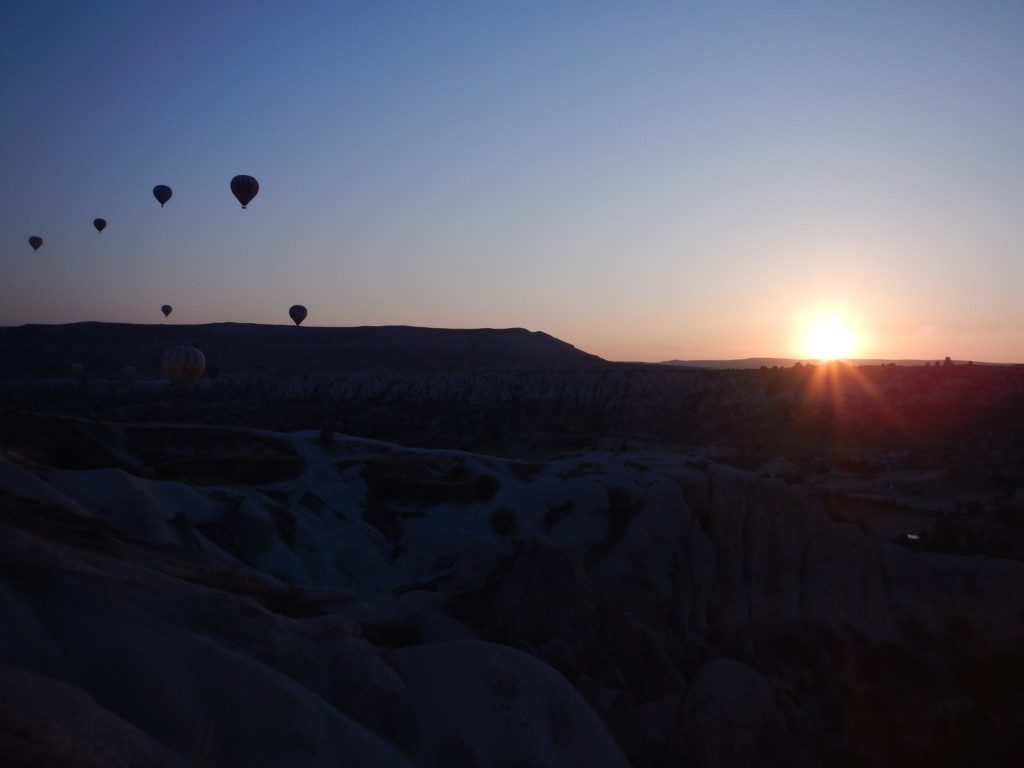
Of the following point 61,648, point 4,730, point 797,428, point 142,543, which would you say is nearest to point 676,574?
point 142,543

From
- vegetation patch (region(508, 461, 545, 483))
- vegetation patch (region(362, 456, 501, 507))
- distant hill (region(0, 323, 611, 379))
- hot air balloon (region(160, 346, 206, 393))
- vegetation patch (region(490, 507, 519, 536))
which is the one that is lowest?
vegetation patch (region(490, 507, 519, 536))

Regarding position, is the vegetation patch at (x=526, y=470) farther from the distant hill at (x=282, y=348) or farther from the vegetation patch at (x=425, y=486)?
the distant hill at (x=282, y=348)

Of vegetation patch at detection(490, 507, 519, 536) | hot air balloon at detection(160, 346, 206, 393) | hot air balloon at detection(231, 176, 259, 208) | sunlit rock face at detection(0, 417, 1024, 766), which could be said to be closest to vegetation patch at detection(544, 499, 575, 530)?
sunlit rock face at detection(0, 417, 1024, 766)

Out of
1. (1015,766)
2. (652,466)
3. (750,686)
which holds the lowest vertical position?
(1015,766)

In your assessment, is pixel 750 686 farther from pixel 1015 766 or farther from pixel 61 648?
pixel 61 648

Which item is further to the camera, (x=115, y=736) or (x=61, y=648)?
(x=61, y=648)

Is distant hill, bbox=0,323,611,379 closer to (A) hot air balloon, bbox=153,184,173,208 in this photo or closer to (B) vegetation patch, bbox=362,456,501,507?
(A) hot air balloon, bbox=153,184,173,208
